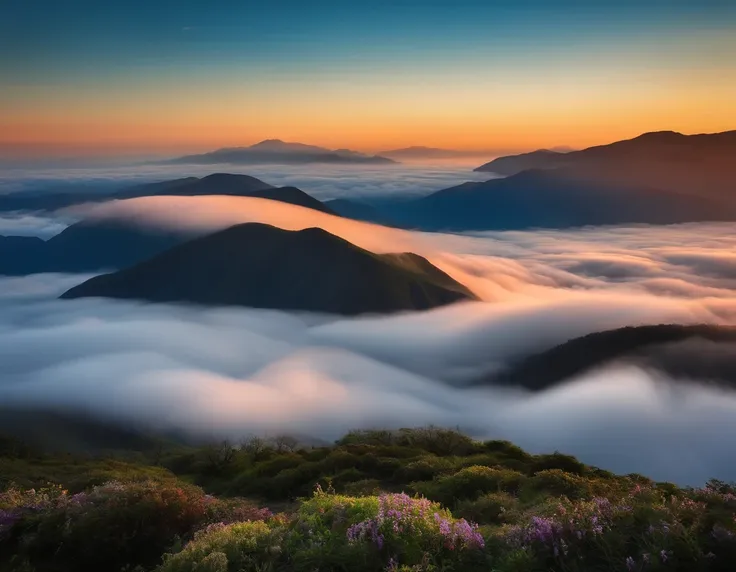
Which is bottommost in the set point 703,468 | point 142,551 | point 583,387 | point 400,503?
point 703,468

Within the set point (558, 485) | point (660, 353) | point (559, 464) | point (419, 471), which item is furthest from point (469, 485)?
point (660, 353)

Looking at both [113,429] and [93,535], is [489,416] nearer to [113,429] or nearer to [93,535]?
[113,429]

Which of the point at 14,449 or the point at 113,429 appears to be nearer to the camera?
the point at 14,449

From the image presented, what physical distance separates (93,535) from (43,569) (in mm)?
1140

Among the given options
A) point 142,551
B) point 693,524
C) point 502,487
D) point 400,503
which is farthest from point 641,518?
point 502,487

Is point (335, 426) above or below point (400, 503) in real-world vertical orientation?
below

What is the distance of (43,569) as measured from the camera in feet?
41.1

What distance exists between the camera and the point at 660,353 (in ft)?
600

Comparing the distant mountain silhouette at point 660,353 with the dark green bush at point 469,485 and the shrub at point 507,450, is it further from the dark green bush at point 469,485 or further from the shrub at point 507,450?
the dark green bush at point 469,485

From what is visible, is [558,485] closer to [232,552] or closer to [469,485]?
[469,485]

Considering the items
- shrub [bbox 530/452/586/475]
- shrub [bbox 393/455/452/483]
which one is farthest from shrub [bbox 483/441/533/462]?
shrub [bbox 393/455/452/483]

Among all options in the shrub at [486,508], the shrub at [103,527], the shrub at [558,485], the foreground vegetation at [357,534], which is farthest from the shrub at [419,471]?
the shrub at [103,527]

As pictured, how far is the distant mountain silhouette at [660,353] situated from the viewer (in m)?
175

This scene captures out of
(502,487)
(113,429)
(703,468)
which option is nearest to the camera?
(502,487)
